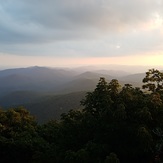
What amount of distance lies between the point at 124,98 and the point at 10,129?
54.3ft

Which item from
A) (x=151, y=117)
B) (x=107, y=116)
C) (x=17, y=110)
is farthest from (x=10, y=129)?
(x=151, y=117)

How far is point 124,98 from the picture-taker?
16688 millimetres

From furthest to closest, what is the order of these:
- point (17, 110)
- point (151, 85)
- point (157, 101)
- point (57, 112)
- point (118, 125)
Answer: point (57, 112) → point (17, 110) → point (151, 85) → point (157, 101) → point (118, 125)

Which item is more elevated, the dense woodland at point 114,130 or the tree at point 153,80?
the tree at point 153,80

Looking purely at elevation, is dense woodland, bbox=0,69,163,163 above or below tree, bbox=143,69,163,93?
below

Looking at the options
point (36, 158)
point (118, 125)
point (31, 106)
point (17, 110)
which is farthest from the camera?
point (31, 106)

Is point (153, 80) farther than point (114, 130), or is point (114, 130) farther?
point (153, 80)

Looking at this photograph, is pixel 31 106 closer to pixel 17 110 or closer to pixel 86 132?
pixel 17 110

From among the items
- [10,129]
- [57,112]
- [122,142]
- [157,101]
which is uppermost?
[157,101]

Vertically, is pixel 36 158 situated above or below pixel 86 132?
below

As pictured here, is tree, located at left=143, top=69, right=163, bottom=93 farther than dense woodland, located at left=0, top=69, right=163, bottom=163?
Yes

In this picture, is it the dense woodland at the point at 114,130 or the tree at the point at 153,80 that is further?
the tree at the point at 153,80

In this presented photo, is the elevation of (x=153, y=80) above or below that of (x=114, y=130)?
above

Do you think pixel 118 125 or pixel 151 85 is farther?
pixel 151 85
